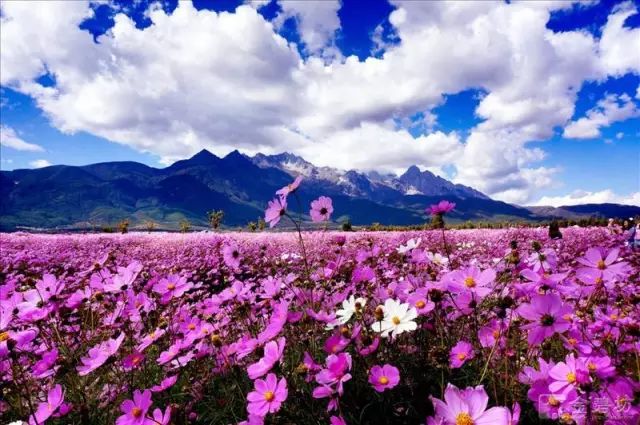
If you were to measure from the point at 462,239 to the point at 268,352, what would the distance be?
11922mm

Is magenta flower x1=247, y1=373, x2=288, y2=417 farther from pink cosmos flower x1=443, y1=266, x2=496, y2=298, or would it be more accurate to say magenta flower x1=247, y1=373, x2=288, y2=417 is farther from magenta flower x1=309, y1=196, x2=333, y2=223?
magenta flower x1=309, y1=196, x2=333, y2=223

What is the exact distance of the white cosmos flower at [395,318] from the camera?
151cm

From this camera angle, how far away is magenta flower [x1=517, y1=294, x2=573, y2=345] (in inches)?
49.3

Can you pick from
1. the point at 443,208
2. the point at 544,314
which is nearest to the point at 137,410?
the point at 544,314

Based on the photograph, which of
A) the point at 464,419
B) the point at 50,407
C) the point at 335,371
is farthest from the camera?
the point at 50,407

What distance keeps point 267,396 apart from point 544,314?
0.88 meters

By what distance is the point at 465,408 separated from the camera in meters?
1.14

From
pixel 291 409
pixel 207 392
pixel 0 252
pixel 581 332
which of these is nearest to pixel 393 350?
pixel 291 409

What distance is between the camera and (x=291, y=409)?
5.54ft

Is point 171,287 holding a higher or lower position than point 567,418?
higher

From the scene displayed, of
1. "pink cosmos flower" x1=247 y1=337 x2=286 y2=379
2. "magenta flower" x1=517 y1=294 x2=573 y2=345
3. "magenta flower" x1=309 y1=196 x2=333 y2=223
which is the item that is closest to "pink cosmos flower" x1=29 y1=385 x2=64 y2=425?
"pink cosmos flower" x1=247 y1=337 x2=286 y2=379

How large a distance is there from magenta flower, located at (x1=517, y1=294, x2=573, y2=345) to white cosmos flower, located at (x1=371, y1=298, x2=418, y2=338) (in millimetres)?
367

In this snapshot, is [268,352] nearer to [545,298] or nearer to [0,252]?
[545,298]

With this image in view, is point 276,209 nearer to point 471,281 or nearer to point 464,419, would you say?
point 471,281
